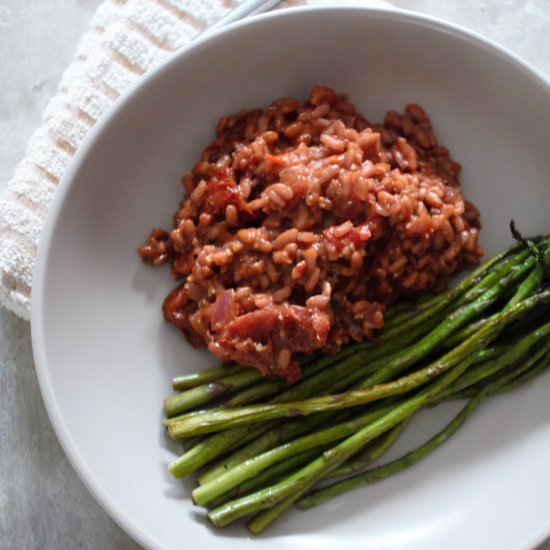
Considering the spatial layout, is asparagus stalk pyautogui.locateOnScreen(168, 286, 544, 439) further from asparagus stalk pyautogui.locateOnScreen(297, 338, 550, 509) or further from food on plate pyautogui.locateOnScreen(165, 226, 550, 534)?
asparagus stalk pyautogui.locateOnScreen(297, 338, 550, 509)

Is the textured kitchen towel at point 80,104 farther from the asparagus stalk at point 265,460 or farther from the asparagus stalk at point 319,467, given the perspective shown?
the asparagus stalk at point 319,467

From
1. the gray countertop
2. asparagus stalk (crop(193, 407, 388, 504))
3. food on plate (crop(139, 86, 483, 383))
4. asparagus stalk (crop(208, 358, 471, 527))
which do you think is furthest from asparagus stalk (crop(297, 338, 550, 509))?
the gray countertop

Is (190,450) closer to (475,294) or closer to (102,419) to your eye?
(102,419)

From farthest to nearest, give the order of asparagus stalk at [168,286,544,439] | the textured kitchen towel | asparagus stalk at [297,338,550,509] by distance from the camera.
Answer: the textured kitchen towel
asparagus stalk at [297,338,550,509]
asparagus stalk at [168,286,544,439]

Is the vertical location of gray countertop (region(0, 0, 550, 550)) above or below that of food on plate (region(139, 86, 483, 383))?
below

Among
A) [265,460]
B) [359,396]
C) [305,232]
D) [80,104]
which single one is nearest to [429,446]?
[359,396]

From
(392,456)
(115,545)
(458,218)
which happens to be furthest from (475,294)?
(115,545)

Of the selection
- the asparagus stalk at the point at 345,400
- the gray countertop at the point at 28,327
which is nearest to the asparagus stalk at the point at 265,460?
the asparagus stalk at the point at 345,400
